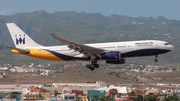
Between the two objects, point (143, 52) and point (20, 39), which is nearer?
point (143, 52)

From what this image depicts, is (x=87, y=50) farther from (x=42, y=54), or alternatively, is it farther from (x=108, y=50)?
(x=42, y=54)

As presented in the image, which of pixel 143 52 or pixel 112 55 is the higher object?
pixel 143 52

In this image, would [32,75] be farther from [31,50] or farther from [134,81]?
[31,50]

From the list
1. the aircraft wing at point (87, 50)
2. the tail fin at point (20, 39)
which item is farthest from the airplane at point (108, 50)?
the tail fin at point (20, 39)

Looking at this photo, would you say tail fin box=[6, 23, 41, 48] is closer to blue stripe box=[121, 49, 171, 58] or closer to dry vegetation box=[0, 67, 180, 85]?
blue stripe box=[121, 49, 171, 58]

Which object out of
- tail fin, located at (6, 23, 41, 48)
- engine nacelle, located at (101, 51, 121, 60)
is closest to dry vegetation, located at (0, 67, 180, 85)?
tail fin, located at (6, 23, 41, 48)

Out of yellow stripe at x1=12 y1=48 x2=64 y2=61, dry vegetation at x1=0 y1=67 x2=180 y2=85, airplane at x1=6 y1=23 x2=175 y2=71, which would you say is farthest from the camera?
dry vegetation at x1=0 y1=67 x2=180 y2=85

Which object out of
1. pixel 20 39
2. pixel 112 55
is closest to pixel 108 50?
pixel 112 55

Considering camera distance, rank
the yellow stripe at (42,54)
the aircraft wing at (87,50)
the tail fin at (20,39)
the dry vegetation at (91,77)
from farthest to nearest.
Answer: the dry vegetation at (91,77) < the tail fin at (20,39) < the yellow stripe at (42,54) < the aircraft wing at (87,50)

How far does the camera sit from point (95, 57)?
196 ft

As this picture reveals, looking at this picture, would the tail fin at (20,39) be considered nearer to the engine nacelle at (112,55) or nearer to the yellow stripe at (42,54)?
the yellow stripe at (42,54)

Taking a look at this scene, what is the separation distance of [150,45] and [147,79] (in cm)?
13462

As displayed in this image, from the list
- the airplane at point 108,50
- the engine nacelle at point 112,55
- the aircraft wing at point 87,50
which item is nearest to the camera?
the aircraft wing at point 87,50

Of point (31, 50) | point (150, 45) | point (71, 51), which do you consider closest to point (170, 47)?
point (150, 45)
